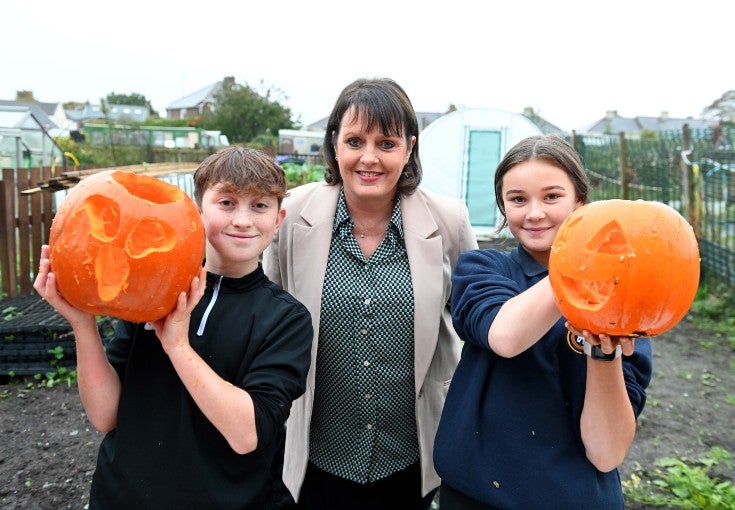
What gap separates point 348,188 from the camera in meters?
2.31

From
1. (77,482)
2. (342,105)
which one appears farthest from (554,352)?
(77,482)

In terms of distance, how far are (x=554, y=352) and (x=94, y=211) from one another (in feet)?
4.37

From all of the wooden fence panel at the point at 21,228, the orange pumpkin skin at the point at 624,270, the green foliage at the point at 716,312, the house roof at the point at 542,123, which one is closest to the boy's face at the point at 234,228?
the orange pumpkin skin at the point at 624,270

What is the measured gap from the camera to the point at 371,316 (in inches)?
86.7

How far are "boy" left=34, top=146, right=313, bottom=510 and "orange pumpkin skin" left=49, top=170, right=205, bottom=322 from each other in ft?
0.19

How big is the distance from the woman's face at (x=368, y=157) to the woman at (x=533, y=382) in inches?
20.9

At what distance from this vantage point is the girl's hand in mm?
1412

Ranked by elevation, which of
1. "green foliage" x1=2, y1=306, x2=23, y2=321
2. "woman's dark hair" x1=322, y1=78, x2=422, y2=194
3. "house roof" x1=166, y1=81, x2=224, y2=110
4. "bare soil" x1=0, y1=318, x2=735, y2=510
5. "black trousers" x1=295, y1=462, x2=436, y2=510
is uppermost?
"house roof" x1=166, y1=81, x2=224, y2=110

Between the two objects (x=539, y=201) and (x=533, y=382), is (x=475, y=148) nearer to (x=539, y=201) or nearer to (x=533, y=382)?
(x=539, y=201)

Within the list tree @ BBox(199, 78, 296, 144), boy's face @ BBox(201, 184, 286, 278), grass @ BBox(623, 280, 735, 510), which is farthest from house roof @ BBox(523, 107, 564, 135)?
tree @ BBox(199, 78, 296, 144)

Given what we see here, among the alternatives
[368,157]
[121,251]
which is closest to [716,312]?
[368,157]

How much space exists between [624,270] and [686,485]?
2974 mm

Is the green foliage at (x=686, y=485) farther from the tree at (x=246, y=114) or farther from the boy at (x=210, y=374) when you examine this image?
the tree at (x=246, y=114)

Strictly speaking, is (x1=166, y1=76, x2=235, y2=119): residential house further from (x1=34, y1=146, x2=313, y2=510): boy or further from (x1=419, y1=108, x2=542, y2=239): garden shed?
(x1=34, y1=146, x2=313, y2=510): boy
